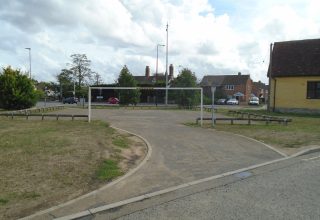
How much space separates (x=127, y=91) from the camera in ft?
154

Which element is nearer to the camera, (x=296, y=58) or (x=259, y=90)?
(x=296, y=58)

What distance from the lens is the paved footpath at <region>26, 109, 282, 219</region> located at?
6785mm

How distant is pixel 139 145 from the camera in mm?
13023

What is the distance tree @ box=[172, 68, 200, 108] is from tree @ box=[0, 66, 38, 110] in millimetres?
16596

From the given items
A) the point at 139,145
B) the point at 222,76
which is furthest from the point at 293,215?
the point at 222,76

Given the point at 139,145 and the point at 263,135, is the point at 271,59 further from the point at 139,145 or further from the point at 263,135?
the point at 139,145

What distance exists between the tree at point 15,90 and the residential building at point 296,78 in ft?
75.1

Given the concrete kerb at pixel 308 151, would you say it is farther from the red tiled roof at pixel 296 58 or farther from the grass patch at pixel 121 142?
the red tiled roof at pixel 296 58

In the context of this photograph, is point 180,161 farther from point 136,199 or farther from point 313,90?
point 313,90

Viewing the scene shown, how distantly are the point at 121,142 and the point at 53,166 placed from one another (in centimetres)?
466

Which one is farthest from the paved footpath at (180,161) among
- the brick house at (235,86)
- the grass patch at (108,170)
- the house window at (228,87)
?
the house window at (228,87)

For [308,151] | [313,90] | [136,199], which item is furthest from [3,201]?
[313,90]

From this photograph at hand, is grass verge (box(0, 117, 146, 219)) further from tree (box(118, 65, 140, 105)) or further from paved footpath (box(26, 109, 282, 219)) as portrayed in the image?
tree (box(118, 65, 140, 105))

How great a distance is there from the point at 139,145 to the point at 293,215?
7.74m
